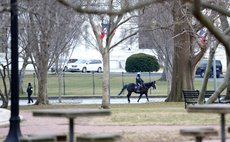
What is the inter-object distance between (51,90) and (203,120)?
37.0 meters

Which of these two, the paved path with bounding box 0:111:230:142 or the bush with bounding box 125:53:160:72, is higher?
the bush with bounding box 125:53:160:72

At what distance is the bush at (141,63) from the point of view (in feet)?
209

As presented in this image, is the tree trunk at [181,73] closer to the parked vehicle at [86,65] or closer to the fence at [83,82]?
the fence at [83,82]

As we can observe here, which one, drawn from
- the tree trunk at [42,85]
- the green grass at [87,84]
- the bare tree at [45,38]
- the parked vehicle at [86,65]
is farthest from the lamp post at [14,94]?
the parked vehicle at [86,65]

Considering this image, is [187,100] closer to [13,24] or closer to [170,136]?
[170,136]

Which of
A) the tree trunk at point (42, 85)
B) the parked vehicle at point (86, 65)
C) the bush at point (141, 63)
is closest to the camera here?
the tree trunk at point (42, 85)

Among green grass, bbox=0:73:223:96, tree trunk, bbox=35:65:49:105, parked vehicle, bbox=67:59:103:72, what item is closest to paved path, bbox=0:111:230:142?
tree trunk, bbox=35:65:49:105

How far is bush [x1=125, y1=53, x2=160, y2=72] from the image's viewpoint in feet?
209

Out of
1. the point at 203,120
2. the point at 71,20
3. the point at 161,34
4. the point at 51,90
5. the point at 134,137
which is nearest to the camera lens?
the point at 134,137

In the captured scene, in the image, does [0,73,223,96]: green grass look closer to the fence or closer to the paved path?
the fence

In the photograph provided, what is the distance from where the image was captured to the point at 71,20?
33.8 meters

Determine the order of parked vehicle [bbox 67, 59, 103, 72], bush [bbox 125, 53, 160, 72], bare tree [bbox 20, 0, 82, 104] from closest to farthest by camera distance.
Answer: bare tree [bbox 20, 0, 82, 104] → bush [bbox 125, 53, 160, 72] → parked vehicle [bbox 67, 59, 103, 72]

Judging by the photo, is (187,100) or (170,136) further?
(187,100)

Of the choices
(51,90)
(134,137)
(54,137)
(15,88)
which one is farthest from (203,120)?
(51,90)
